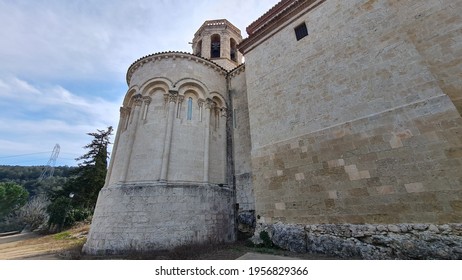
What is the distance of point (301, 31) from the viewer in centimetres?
830

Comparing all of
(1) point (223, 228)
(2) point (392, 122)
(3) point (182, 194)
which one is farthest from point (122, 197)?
(2) point (392, 122)

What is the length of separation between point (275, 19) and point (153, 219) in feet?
33.8

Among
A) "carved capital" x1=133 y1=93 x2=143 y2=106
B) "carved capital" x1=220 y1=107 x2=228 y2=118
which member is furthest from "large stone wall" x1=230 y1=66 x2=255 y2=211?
"carved capital" x1=133 y1=93 x2=143 y2=106

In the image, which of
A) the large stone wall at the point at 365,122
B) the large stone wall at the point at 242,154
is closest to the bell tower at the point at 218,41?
the large stone wall at the point at 242,154

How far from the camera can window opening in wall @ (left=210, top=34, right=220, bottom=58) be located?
16.4 meters

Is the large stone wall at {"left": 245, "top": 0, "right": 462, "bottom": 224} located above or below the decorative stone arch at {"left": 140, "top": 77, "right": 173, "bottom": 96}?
below

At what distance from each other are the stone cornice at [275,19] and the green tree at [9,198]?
38.3m

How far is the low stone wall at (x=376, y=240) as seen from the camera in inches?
161

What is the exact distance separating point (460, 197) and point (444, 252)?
123 centimetres

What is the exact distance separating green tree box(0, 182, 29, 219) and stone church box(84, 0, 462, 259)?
31501 mm

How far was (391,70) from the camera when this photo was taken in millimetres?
5664

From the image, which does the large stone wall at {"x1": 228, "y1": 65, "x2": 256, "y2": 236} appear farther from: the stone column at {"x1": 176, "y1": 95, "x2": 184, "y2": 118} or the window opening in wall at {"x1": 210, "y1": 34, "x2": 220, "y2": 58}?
the window opening in wall at {"x1": 210, "y1": 34, "x2": 220, "y2": 58}

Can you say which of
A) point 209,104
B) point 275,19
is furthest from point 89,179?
point 275,19

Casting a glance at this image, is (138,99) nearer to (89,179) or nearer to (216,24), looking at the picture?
(216,24)
